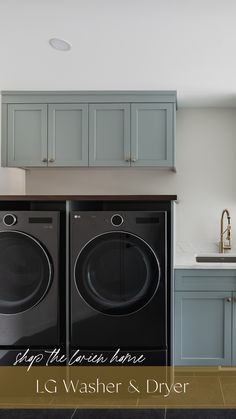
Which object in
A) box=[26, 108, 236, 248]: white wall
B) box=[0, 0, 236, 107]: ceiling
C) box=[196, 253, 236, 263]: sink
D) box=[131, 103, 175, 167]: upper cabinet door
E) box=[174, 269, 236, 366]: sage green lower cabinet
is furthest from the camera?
box=[26, 108, 236, 248]: white wall

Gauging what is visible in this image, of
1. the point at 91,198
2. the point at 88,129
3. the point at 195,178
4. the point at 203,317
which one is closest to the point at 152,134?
the point at 88,129

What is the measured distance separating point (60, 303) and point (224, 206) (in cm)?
180

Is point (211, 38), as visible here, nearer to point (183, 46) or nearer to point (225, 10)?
point (183, 46)

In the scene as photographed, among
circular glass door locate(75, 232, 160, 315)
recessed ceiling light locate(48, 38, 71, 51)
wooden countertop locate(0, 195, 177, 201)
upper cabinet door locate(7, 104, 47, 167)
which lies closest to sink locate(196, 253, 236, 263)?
circular glass door locate(75, 232, 160, 315)

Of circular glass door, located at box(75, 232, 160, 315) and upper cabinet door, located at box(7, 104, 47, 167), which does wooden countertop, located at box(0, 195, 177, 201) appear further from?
upper cabinet door, located at box(7, 104, 47, 167)

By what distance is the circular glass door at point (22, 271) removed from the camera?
2.49 m

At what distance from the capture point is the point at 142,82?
278 cm

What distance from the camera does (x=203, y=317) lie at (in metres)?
2.61

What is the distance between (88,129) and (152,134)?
0.55m

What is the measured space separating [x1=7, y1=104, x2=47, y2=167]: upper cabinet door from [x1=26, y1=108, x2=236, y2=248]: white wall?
1.52ft

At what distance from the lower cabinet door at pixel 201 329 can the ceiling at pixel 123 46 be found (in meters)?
1.64

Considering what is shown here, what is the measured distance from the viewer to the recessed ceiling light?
6.92ft

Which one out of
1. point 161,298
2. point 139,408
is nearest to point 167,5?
point 161,298

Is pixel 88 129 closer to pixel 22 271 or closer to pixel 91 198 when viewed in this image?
pixel 91 198
